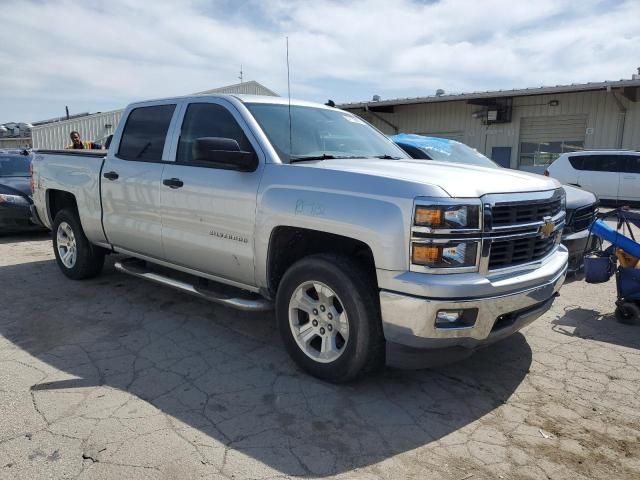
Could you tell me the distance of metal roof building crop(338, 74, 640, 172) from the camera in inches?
635

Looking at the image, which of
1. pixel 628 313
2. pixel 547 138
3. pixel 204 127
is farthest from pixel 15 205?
pixel 547 138

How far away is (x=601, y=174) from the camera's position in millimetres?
13562

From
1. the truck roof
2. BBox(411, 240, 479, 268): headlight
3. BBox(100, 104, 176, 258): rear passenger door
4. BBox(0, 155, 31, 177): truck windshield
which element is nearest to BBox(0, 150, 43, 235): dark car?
BBox(0, 155, 31, 177): truck windshield

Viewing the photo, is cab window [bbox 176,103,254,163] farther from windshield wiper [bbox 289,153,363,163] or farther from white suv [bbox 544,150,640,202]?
white suv [bbox 544,150,640,202]

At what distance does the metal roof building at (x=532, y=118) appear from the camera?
16141 millimetres

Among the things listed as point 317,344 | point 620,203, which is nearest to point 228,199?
point 317,344

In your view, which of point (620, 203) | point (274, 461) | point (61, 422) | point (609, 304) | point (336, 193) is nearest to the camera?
point (274, 461)

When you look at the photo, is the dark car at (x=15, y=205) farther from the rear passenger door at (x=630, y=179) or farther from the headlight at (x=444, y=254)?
the rear passenger door at (x=630, y=179)

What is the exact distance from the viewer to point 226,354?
4.07m

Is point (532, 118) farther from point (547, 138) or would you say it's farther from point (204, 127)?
point (204, 127)

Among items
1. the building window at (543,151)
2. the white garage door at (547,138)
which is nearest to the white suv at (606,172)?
→ the white garage door at (547,138)

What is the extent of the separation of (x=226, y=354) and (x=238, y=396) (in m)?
0.73

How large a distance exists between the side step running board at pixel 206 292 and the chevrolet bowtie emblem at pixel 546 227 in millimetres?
1977

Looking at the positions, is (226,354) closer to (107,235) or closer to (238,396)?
(238,396)
